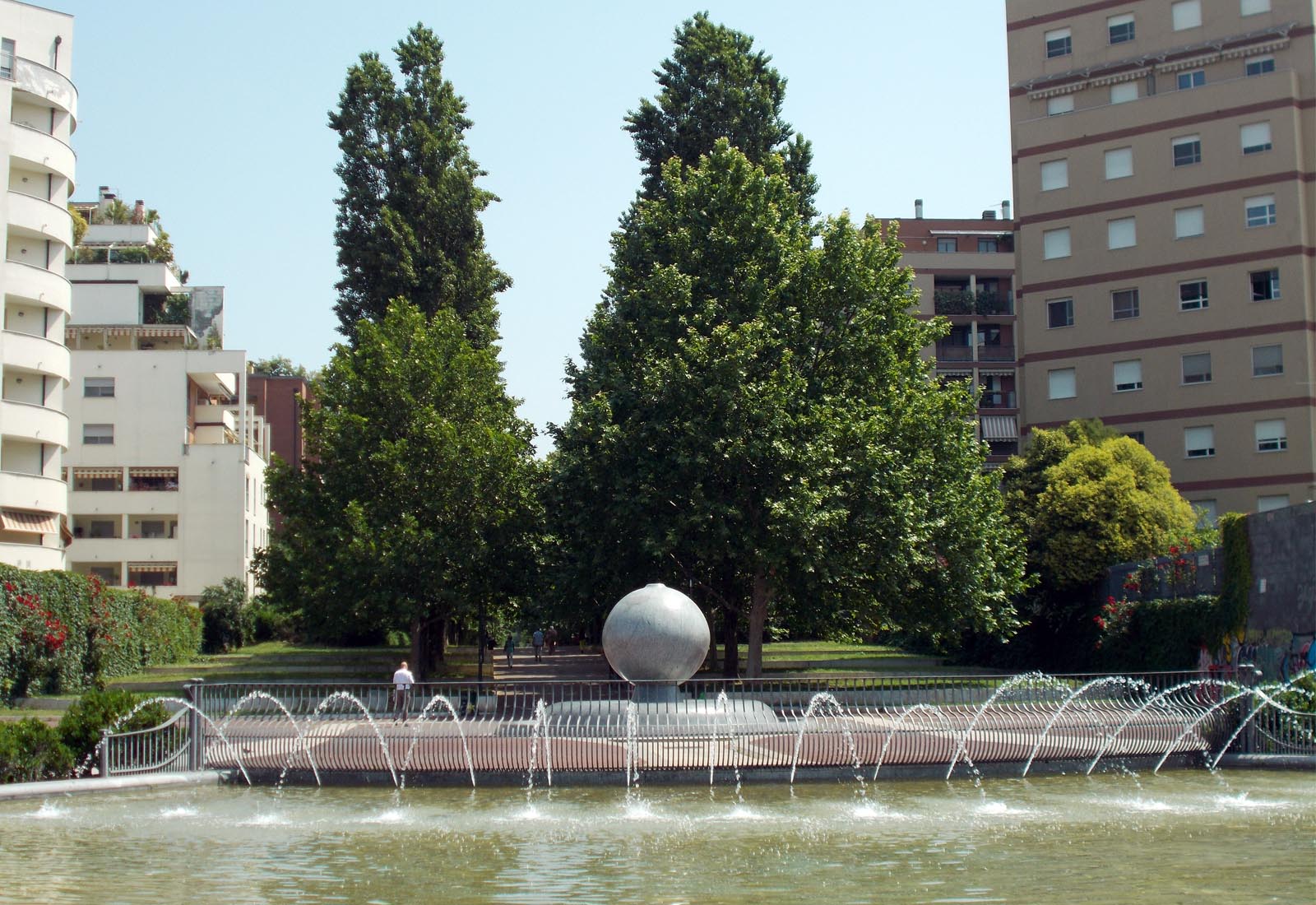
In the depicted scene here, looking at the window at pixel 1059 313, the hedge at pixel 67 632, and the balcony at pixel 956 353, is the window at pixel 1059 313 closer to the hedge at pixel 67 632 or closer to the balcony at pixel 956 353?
the balcony at pixel 956 353

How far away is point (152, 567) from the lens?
2731 inches

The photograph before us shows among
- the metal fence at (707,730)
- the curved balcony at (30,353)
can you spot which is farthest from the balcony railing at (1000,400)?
the metal fence at (707,730)

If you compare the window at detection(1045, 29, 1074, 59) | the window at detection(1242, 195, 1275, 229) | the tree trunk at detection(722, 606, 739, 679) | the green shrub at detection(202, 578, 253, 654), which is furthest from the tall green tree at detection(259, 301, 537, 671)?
the window at detection(1045, 29, 1074, 59)

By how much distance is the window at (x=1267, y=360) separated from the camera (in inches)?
2205

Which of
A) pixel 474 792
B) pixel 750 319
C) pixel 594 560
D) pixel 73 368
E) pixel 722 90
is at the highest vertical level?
pixel 722 90

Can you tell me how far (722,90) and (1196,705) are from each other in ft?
91.5

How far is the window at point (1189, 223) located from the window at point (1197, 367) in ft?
16.4

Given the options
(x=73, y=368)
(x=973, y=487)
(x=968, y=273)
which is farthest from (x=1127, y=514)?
(x=73, y=368)

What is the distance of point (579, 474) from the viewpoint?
127ft

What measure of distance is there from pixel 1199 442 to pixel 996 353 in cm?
2766

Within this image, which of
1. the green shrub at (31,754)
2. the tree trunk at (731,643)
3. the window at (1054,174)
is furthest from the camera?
the window at (1054,174)

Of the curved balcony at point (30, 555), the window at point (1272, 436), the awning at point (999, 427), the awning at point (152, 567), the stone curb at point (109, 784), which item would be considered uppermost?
the awning at point (999, 427)

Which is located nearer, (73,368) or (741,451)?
(741,451)

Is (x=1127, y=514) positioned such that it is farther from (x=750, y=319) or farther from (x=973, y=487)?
(x=750, y=319)
